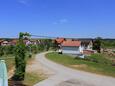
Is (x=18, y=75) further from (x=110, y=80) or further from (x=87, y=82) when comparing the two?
(x=110, y=80)

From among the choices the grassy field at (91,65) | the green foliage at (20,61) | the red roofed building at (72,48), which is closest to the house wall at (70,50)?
the red roofed building at (72,48)

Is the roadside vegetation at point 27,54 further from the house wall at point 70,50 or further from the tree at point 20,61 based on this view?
the house wall at point 70,50

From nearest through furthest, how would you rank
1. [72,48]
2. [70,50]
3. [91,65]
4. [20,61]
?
[20,61]
[91,65]
[72,48]
[70,50]

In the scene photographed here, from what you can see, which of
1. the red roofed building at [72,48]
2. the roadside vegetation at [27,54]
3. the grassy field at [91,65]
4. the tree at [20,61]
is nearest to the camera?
the tree at [20,61]

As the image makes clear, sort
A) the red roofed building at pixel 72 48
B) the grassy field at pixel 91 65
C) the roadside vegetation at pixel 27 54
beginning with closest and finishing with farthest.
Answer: the roadside vegetation at pixel 27 54
the grassy field at pixel 91 65
the red roofed building at pixel 72 48

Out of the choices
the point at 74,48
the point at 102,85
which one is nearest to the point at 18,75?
the point at 102,85

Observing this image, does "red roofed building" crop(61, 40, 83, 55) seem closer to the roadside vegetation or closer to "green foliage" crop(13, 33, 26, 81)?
the roadside vegetation

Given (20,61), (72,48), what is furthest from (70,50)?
(20,61)

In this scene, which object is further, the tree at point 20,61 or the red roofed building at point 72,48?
the red roofed building at point 72,48

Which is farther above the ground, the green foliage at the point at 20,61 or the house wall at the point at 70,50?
the green foliage at the point at 20,61

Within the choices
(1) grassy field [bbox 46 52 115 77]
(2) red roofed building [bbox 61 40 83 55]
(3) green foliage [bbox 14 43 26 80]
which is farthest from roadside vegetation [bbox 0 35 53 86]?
A: (1) grassy field [bbox 46 52 115 77]

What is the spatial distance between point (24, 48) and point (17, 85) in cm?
429

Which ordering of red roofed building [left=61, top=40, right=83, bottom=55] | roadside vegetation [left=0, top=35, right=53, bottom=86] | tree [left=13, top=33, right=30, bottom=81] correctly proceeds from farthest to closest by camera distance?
1. red roofed building [left=61, top=40, right=83, bottom=55]
2. roadside vegetation [left=0, top=35, right=53, bottom=86]
3. tree [left=13, top=33, right=30, bottom=81]

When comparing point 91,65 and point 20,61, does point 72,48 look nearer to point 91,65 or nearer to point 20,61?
point 91,65
